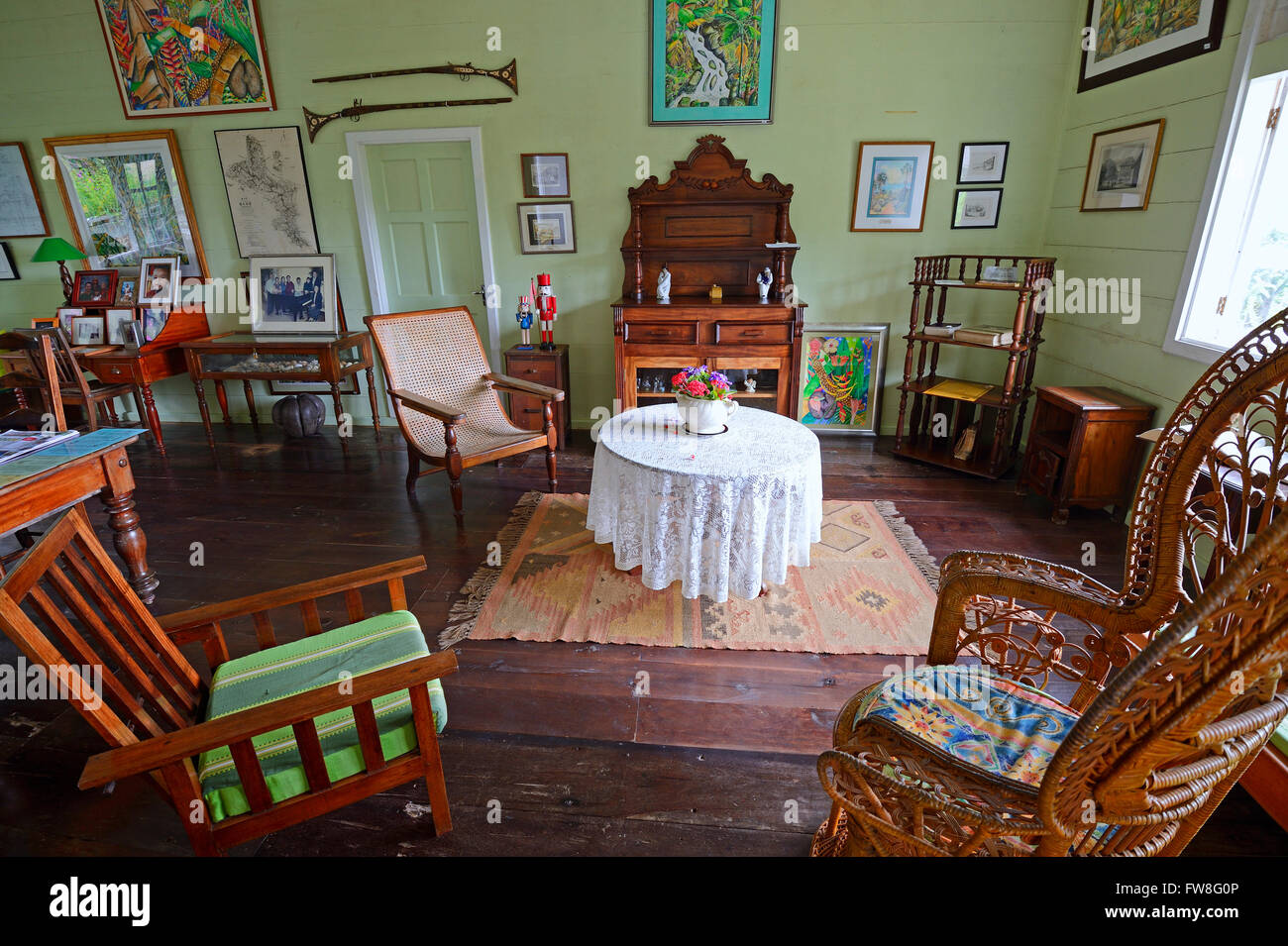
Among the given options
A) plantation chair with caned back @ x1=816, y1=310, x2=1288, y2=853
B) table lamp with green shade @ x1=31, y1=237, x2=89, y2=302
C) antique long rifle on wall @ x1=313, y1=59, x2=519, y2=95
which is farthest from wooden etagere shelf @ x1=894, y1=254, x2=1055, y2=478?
table lamp with green shade @ x1=31, y1=237, x2=89, y2=302

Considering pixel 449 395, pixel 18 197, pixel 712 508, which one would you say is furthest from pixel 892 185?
A: pixel 18 197

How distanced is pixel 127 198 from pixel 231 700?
5412 mm

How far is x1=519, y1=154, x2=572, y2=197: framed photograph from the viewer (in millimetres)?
4594

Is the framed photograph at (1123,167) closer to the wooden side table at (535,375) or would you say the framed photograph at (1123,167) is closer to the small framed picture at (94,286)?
the wooden side table at (535,375)

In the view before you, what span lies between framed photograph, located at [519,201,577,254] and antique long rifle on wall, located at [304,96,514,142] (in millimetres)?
747

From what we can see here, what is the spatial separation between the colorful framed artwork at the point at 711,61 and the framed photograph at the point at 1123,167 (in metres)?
2.05

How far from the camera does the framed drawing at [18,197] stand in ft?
16.5

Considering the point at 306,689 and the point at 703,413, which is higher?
the point at 703,413

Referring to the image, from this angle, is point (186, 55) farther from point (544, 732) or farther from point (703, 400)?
point (544, 732)

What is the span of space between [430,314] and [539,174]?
1.45 m

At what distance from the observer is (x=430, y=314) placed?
4066 mm

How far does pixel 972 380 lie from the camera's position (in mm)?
4727

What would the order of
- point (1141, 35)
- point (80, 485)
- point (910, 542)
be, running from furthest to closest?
point (1141, 35) → point (910, 542) → point (80, 485)

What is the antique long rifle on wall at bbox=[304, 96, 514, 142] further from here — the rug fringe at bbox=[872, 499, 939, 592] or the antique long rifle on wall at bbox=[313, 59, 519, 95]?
the rug fringe at bbox=[872, 499, 939, 592]
